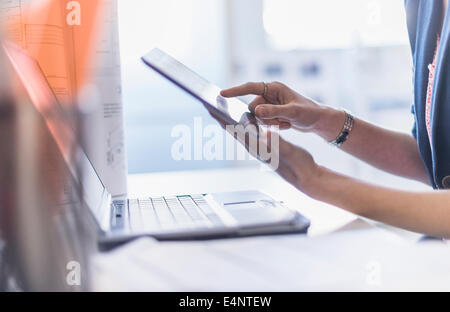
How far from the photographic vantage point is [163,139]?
6.08ft

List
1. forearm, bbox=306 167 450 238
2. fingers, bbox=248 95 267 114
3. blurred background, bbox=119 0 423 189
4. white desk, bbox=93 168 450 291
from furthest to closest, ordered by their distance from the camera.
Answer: blurred background, bbox=119 0 423 189 → fingers, bbox=248 95 267 114 → forearm, bbox=306 167 450 238 → white desk, bbox=93 168 450 291

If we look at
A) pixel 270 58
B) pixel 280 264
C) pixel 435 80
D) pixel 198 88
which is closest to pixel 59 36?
pixel 198 88

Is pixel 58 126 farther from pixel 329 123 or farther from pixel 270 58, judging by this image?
pixel 270 58

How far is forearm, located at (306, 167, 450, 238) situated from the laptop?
0.04 meters

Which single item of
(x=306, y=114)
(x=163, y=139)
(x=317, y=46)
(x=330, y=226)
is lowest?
(x=163, y=139)

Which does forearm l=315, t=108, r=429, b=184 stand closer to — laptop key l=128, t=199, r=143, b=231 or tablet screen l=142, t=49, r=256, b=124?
tablet screen l=142, t=49, r=256, b=124

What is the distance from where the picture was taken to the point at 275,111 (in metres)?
0.65

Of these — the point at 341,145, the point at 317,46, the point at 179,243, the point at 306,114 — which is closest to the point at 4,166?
the point at 179,243

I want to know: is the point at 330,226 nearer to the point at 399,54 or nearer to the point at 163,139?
the point at 163,139

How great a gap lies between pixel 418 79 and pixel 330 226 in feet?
1.16

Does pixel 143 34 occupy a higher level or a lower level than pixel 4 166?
higher

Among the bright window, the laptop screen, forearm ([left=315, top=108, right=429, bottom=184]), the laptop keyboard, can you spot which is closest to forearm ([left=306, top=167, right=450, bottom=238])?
the laptop keyboard

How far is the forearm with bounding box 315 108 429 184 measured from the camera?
83 cm
